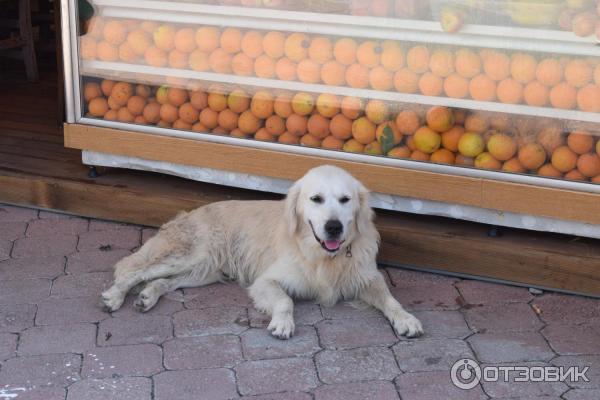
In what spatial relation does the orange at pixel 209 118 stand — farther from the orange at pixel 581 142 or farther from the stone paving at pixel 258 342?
the orange at pixel 581 142

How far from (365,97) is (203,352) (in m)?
1.97

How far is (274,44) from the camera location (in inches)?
221

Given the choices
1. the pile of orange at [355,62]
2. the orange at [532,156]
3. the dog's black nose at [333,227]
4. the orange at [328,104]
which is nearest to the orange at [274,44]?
the pile of orange at [355,62]

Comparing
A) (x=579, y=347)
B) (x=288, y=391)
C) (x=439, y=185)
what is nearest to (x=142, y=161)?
(x=439, y=185)

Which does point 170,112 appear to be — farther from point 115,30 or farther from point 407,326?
point 407,326

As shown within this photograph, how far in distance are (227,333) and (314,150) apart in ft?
4.90

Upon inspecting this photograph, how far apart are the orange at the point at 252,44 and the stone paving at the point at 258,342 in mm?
1515

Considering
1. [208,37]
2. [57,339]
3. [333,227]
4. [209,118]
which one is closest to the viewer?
[57,339]

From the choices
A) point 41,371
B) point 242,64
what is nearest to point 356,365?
point 41,371

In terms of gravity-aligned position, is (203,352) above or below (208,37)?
below

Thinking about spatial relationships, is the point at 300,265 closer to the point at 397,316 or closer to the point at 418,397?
the point at 397,316

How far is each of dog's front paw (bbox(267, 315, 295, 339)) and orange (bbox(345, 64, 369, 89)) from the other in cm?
163

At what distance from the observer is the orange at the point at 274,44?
5.61 metres

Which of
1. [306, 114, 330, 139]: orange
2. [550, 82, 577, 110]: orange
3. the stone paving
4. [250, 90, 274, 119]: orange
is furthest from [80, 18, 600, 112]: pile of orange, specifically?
the stone paving
